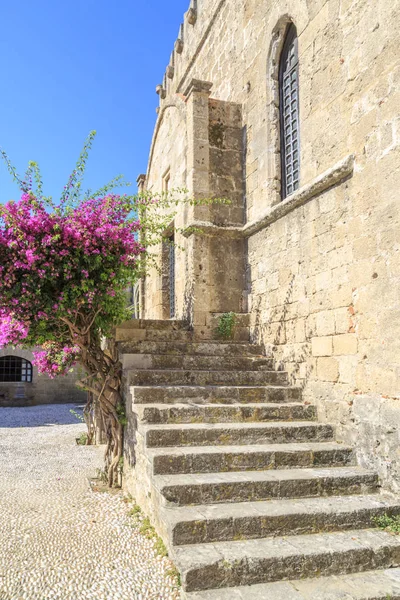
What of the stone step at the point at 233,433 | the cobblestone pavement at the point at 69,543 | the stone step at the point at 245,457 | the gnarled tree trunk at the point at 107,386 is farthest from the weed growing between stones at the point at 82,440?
the stone step at the point at 245,457

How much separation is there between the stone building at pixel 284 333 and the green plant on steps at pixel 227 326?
10cm

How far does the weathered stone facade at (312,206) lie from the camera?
163 inches

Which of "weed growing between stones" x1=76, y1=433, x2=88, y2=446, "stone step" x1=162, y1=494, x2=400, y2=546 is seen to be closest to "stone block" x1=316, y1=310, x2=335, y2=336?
"stone step" x1=162, y1=494, x2=400, y2=546

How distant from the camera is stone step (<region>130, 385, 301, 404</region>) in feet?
15.8

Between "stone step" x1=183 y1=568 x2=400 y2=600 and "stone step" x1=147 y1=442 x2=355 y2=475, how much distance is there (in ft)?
3.55

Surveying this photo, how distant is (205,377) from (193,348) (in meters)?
0.77

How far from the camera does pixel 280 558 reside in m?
3.05

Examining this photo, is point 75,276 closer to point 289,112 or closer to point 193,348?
point 193,348

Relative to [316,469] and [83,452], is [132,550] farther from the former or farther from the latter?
[83,452]

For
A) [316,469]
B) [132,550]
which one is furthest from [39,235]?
[316,469]

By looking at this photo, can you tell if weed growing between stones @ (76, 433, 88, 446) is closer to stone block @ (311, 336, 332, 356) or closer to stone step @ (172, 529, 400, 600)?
stone block @ (311, 336, 332, 356)

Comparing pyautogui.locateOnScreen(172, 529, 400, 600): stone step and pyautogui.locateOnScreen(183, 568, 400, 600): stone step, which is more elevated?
pyautogui.locateOnScreen(172, 529, 400, 600): stone step

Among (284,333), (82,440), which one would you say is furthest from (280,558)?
(82,440)

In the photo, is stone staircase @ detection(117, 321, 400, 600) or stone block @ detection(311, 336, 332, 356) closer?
stone staircase @ detection(117, 321, 400, 600)
